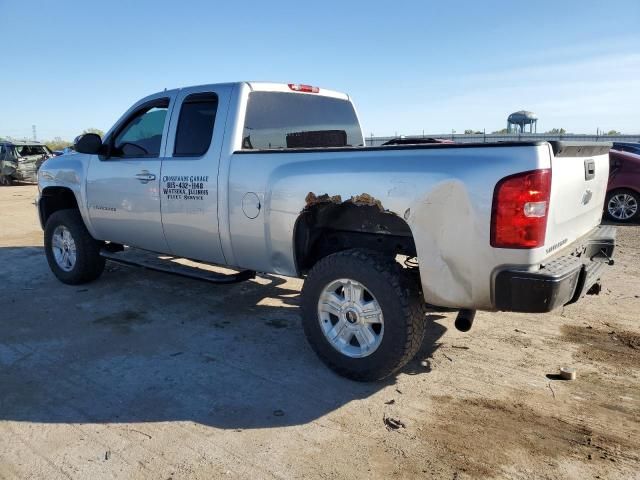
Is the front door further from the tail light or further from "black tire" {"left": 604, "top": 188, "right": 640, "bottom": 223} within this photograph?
"black tire" {"left": 604, "top": 188, "right": 640, "bottom": 223}

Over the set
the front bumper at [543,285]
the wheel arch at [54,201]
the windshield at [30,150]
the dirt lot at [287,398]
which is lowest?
the dirt lot at [287,398]

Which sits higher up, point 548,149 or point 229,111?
point 229,111

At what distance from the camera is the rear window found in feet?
14.4

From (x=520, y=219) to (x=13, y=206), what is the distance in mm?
14127

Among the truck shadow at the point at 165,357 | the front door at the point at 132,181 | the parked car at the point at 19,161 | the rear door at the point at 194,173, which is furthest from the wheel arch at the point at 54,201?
the parked car at the point at 19,161

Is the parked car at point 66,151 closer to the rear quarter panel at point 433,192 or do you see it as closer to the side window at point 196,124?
the side window at point 196,124

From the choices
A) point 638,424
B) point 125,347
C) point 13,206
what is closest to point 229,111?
point 125,347

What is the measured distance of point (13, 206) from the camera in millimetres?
13523

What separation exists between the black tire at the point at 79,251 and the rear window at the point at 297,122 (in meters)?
2.60

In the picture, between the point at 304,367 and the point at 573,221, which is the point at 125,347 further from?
the point at 573,221

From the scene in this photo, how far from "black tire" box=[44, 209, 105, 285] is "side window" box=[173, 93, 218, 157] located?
1879mm

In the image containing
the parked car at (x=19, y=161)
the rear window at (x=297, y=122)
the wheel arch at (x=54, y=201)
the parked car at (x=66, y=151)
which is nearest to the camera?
the rear window at (x=297, y=122)

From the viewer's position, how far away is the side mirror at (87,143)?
5079 mm

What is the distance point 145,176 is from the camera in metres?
4.83
